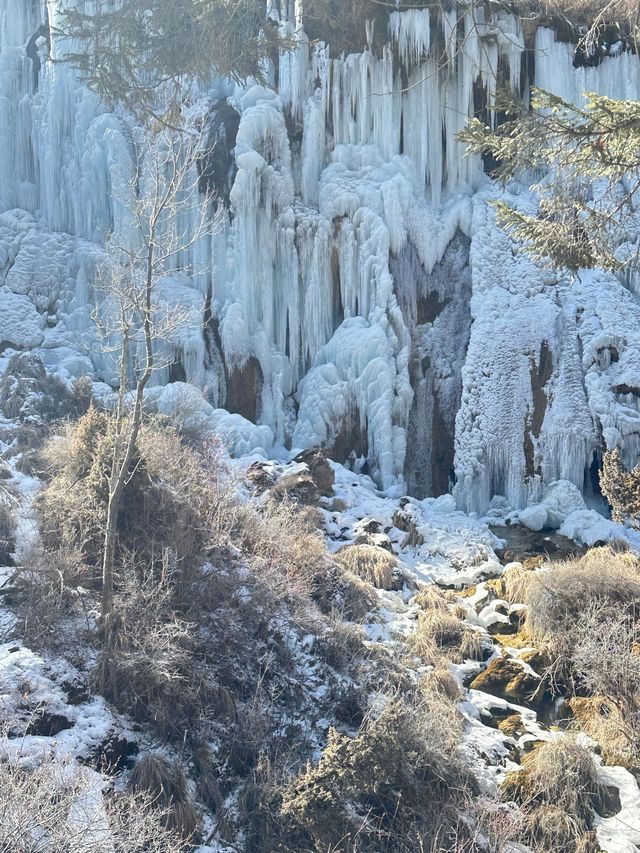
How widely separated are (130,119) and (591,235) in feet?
44.7

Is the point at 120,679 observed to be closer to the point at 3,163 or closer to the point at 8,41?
the point at 3,163

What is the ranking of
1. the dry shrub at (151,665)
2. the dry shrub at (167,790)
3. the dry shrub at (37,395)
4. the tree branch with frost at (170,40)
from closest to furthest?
the dry shrub at (167,790) → the tree branch with frost at (170,40) → the dry shrub at (151,665) → the dry shrub at (37,395)

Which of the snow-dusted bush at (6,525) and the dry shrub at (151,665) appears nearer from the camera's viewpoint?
the dry shrub at (151,665)

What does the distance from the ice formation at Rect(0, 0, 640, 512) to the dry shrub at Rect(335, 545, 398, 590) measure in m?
3.55

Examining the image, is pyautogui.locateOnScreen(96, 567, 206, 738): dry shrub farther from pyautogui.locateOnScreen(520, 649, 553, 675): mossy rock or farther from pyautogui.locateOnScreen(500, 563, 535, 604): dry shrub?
pyautogui.locateOnScreen(500, 563, 535, 604): dry shrub

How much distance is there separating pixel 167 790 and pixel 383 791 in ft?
6.40

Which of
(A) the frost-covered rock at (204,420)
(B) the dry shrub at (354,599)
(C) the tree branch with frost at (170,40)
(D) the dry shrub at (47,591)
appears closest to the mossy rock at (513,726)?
(B) the dry shrub at (354,599)

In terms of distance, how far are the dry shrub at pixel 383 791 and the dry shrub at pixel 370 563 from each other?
3.46 meters

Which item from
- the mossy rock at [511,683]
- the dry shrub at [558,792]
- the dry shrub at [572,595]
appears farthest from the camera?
the dry shrub at [572,595]

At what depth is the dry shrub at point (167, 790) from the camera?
698 centimetres

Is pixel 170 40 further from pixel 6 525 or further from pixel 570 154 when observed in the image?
pixel 6 525

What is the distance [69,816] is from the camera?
5.90 meters

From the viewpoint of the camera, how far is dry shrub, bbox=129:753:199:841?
22.9 ft

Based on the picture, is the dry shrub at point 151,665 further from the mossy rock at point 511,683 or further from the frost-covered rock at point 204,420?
the frost-covered rock at point 204,420
